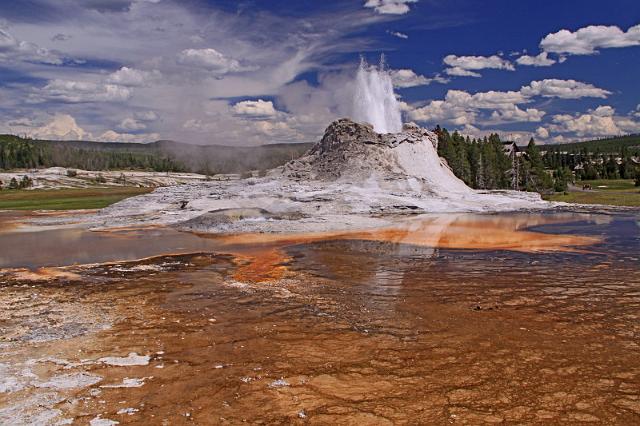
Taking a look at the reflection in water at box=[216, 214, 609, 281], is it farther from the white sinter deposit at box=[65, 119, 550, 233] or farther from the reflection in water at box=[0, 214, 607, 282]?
the white sinter deposit at box=[65, 119, 550, 233]

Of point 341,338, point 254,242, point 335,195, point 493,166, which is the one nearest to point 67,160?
point 493,166

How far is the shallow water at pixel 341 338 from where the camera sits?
670cm

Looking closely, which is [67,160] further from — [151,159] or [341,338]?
[341,338]

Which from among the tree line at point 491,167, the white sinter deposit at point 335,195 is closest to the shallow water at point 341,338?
the white sinter deposit at point 335,195

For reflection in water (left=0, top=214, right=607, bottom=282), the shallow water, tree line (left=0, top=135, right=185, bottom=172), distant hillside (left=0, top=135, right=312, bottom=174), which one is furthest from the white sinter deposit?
tree line (left=0, top=135, right=185, bottom=172)

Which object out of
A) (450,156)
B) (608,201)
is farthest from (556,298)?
(450,156)

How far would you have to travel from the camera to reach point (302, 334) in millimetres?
9844

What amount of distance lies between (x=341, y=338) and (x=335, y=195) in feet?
91.8

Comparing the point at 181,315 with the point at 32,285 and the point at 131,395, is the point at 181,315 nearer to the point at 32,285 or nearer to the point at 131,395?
the point at 131,395

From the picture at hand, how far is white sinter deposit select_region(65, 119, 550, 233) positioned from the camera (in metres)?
31.8

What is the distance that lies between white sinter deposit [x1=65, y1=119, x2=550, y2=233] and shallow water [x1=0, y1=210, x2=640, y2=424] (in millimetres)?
13071

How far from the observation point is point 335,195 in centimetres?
3725

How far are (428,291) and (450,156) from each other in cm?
5042

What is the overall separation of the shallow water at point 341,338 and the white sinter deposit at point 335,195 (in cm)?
1307
